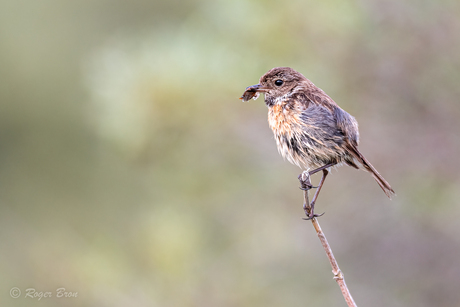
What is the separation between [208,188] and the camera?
7.88 m

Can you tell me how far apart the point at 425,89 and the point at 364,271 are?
2.08m

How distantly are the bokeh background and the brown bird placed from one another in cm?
225

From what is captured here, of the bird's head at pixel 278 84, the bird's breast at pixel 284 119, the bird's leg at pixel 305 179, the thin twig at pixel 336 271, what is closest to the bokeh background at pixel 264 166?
the bird's head at pixel 278 84

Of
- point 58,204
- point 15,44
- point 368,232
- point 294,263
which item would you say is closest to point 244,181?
point 294,263

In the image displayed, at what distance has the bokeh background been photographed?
604 cm

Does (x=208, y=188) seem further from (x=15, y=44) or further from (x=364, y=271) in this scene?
(x=15, y=44)

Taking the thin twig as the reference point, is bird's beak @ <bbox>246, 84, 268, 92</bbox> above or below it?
above

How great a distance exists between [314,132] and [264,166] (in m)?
3.33

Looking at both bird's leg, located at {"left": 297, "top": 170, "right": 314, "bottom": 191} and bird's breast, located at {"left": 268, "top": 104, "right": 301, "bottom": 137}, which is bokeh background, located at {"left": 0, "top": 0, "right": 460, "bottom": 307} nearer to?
bird's breast, located at {"left": 268, "top": 104, "right": 301, "bottom": 137}

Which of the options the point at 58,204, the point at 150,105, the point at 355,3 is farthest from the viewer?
the point at 58,204

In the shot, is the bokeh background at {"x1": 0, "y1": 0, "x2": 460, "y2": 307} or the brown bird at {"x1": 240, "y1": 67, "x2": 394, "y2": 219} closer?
the brown bird at {"x1": 240, "y1": 67, "x2": 394, "y2": 219}

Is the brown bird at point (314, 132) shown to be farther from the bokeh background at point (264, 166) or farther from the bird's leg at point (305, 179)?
the bokeh background at point (264, 166)

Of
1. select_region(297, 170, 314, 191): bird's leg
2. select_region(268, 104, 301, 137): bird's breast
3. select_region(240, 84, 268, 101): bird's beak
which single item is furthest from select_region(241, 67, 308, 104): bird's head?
select_region(297, 170, 314, 191): bird's leg

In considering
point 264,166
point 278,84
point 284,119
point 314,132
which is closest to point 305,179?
point 314,132
